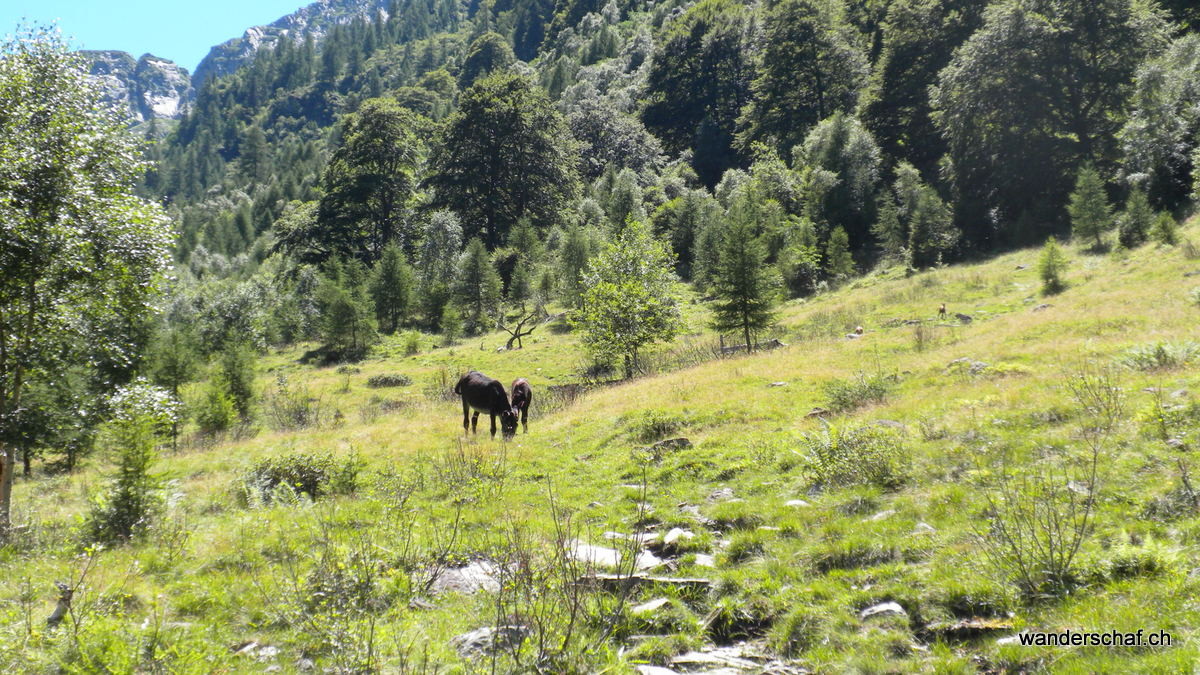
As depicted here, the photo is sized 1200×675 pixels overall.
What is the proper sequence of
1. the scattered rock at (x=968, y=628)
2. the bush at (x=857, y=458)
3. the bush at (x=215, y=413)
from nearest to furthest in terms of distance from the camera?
the scattered rock at (x=968, y=628)
the bush at (x=857, y=458)
the bush at (x=215, y=413)

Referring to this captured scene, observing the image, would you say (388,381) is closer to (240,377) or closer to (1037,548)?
(240,377)

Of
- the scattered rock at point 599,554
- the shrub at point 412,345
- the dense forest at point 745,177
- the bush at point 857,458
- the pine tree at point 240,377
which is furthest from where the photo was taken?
the shrub at point 412,345

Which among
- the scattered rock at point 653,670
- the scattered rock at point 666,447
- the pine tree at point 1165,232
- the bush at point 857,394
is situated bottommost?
the scattered rock at point 653,670

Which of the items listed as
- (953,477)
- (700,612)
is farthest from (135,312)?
(953,477)

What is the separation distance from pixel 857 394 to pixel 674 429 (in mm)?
A: 4343

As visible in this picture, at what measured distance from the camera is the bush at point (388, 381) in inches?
1362

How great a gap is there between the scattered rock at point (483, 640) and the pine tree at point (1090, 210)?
46083mm

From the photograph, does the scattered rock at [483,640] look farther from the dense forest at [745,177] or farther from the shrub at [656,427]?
the dense forest at [745,177]

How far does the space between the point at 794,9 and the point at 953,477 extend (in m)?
79.1

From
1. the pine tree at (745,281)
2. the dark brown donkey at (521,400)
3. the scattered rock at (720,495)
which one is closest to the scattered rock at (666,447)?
Answer: the scattered rock at (720,495)

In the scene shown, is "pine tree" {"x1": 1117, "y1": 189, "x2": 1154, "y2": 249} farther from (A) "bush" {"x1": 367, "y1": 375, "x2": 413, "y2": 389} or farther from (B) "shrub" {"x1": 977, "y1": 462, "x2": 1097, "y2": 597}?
(A) "bush" {"x1": 367, "y1": 375, "x2": 413, "y2": 389}

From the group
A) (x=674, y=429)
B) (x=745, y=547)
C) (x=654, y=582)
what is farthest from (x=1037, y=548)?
(x=674, y=429)

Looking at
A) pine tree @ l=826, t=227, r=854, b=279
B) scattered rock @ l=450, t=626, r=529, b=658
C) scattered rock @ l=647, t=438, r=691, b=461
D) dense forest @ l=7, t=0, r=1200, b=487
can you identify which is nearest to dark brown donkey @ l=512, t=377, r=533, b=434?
scattered rock @ l=647, t=438, r=691, b=461

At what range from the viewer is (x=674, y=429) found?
14883 mm
